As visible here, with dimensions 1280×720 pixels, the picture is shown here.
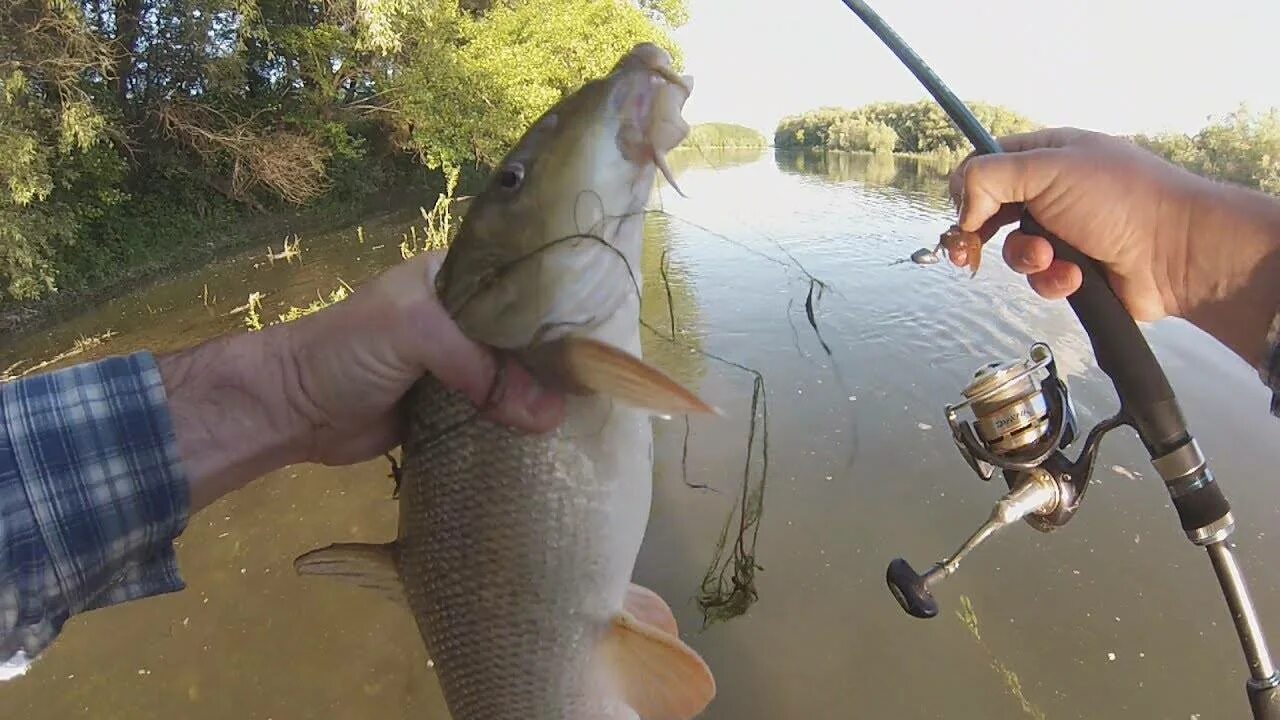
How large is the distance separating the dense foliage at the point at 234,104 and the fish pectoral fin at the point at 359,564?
1341 cm

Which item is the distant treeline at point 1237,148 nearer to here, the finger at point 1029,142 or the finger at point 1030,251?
the finger at point 1029,142

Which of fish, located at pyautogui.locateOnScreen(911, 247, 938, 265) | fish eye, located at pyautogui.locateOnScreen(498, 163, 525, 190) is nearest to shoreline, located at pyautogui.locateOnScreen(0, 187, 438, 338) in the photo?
fish eye, located at pyautogui.locateOnScreen(498, 163, 525, 190)

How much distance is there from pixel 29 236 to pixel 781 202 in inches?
749

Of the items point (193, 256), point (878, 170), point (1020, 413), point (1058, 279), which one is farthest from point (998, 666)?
point (878, 170)

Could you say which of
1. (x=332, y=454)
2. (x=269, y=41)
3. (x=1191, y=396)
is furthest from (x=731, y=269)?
(x=269, y=41)

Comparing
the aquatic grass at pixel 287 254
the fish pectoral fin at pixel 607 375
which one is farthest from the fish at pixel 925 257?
the aquatic grass at pixel 287 254

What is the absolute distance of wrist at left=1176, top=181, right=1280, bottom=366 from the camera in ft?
6.51

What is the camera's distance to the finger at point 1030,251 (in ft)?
7.74

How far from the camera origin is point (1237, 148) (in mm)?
25219

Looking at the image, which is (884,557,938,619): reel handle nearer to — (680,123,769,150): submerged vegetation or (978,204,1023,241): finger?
(978,204,1023,241): finger

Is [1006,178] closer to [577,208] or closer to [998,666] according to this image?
[577,208]

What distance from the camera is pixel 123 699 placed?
4.27 m

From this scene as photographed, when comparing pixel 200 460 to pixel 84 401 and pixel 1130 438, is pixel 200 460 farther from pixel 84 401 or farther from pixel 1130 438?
pixel 1130 438

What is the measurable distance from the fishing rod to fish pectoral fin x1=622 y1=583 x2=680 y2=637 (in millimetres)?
1158
